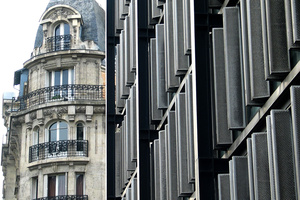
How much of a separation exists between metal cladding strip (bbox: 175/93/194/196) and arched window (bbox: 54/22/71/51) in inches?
1175

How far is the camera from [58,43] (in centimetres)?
5262

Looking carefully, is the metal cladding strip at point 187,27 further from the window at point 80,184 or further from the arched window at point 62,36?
the arched window at point 62,36

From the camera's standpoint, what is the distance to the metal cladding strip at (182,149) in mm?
22188

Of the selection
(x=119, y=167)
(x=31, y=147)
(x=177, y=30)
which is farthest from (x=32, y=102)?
(x=177, y=30)

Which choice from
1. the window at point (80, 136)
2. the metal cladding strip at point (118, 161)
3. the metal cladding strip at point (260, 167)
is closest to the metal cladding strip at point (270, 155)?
the metal cladding strip at point (260, 167)

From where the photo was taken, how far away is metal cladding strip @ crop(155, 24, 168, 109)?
26.9 m

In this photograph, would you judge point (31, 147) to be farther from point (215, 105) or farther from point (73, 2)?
point (215, 105)

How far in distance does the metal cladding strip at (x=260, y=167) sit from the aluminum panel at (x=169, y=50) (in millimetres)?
9005

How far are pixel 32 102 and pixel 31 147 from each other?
9.12 ft

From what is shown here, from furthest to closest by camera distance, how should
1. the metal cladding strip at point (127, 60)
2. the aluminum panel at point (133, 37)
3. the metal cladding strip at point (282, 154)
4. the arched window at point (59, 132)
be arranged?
the arched window at point (59, 132)
the metal cladding strip at point (127, 60)
the aluminum panel at point (133, 37)
the metal cladding strip at point (282, 154)

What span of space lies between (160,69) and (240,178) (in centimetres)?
1006

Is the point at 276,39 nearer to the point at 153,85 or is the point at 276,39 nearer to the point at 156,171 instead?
the point at 156,171

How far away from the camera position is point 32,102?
172 feet

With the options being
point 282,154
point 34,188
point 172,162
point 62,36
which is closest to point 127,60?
point 172,162
